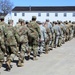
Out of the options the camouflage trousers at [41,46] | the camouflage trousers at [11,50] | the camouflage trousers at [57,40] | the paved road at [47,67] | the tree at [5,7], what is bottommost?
the tree at [5,7]

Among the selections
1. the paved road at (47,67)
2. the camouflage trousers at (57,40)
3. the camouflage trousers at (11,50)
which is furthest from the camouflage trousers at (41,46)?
the camouflage trousers at (11,50)

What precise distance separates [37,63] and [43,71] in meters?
1.90

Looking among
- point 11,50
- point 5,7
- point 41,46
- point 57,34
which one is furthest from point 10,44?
point 5,7

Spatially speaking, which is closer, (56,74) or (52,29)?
(56,74)

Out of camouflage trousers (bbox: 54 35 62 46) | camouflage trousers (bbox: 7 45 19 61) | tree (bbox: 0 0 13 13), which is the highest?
camouflage trousers (bbox: 7 45 19 61)

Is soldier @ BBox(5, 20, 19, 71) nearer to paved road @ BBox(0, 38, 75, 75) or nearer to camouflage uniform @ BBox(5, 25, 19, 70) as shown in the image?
camouflage uniform @ BBox(5, 25, 19, 70)

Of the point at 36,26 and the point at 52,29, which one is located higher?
the point at 36,26

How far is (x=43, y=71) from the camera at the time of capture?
39.2ft

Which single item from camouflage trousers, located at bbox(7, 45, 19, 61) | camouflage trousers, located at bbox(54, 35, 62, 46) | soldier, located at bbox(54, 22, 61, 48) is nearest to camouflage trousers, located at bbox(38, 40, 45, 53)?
soldier, located at bbox(54, 22, 61, 48)

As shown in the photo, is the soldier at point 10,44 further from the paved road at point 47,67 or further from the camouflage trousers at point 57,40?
the camouflage trousers at point 57,40

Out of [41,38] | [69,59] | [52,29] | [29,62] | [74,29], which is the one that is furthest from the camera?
[74,29]

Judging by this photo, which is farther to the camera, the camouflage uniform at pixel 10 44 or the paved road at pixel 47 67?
the camouflage uniform at pixel 10 44

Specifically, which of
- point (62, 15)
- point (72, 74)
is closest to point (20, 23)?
point (72, 74)

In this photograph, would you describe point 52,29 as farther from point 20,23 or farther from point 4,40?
point 4,40
